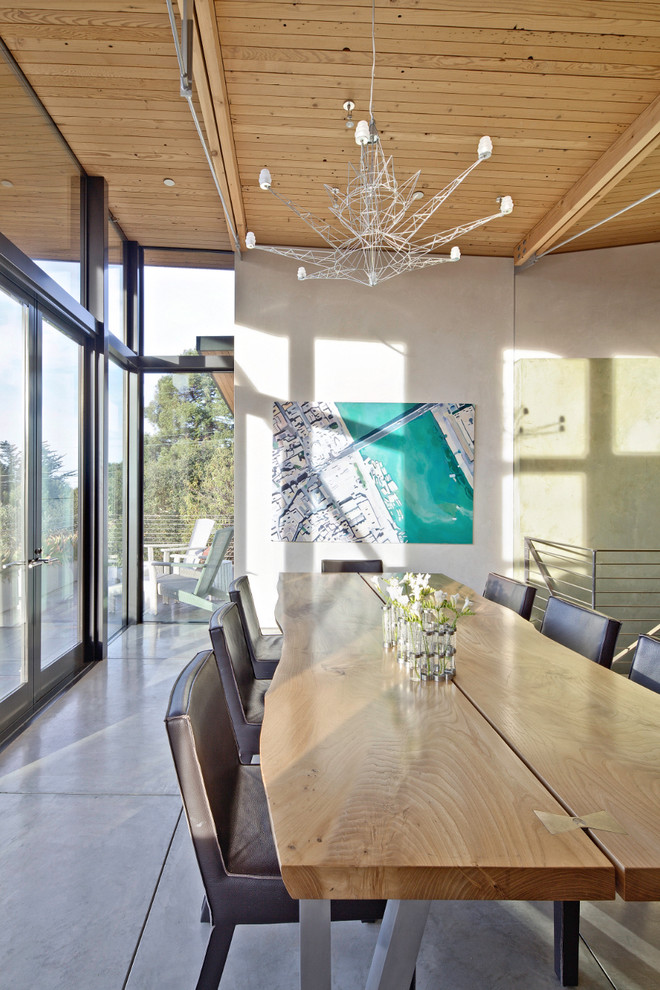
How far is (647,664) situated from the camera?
2117 millimetres

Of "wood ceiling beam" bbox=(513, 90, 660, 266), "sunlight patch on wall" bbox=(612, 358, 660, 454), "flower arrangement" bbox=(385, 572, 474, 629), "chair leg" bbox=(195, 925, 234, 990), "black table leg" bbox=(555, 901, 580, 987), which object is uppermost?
"wood ceiling beam" bbox=(513, 90, 660, 266)

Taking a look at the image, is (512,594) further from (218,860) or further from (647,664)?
(218,860)

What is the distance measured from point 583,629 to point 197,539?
13.5ft

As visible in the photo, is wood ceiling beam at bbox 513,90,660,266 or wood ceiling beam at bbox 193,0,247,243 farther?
wood ceiling beam at bbox 513,90,660,266

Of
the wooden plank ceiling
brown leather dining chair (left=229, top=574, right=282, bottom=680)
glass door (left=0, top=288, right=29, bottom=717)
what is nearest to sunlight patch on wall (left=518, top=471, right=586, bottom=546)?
the wooden plank ceiling

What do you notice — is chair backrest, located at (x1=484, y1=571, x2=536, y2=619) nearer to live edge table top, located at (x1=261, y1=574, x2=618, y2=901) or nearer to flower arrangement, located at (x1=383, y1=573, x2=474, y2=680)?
flower arrangement, located at (x1=383, y1=573, x2=474, y2=680)

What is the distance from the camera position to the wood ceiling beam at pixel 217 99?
284cm

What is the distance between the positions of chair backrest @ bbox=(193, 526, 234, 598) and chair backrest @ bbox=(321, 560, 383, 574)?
4.92 feet

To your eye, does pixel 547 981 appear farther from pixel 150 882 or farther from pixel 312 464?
pixel 312 464

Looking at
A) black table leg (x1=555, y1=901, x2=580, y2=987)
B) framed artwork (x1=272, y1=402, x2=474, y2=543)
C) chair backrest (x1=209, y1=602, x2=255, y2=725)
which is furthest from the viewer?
framed artwork (x1=272, y1=402, x2=474, y2=543)

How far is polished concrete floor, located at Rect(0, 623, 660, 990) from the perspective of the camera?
5.59 ft

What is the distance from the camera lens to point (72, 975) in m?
1.70

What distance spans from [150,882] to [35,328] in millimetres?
3019

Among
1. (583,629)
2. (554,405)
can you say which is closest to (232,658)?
(583,629)
